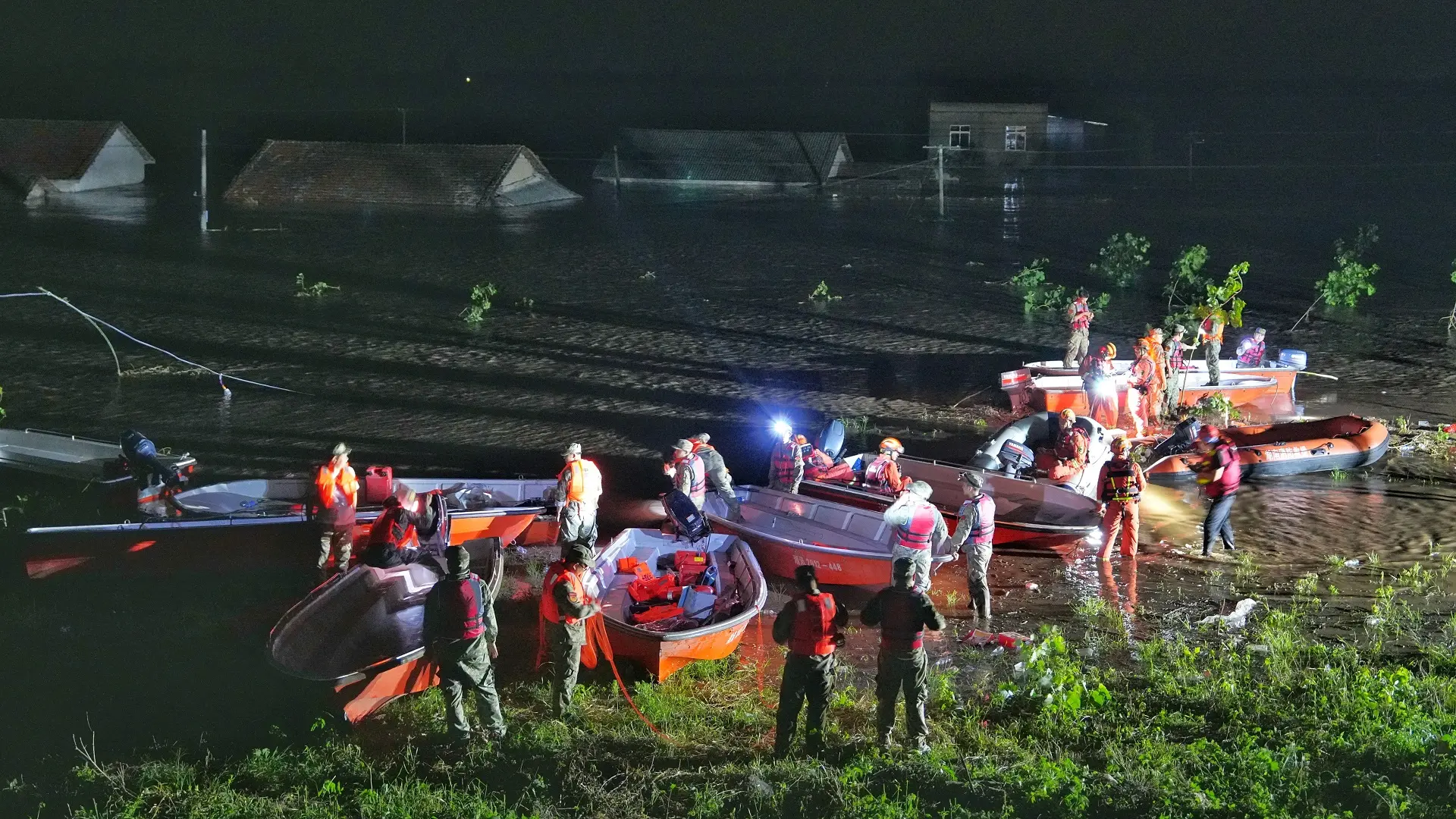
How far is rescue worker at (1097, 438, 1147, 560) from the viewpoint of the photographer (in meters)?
12.1

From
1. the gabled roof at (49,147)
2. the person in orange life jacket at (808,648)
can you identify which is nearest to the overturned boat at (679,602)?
the person in orange life jacket at (808,648)

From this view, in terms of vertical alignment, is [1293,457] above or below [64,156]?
below

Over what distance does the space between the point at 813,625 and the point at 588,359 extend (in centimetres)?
1432

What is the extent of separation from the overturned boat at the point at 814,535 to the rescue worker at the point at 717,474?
0.22 ft

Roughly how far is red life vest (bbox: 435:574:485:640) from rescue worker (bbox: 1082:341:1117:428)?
32.9 feet

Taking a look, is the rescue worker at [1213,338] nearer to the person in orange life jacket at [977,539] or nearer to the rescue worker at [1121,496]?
the rescue worker at [1121,496]

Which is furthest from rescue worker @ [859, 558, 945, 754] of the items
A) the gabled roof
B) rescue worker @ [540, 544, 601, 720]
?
the gabled roof

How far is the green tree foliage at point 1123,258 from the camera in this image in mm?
27703

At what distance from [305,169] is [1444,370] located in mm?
35782

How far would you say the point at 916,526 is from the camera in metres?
10.2

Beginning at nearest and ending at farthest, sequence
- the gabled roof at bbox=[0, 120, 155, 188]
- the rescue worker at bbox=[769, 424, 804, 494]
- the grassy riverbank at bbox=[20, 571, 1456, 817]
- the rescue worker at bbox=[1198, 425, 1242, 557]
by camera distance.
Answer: the grassy riverbank at bbox=[20, 571, 1456, 817] < the rescue worker at bbox=[1198, 425, 1242, 557] < the rescue worker at bbox=[769, 424, 804, 494] < the gabled roof at bbox=[0, 120, 155, 188]

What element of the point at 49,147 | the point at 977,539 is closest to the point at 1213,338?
the point at 977,539

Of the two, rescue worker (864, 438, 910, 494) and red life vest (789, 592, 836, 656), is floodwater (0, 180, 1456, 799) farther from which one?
red life vest (789, 592, 836, 656)

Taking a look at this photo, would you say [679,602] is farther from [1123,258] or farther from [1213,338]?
[1123,258]
